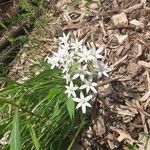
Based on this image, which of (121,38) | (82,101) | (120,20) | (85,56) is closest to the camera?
(85,56)

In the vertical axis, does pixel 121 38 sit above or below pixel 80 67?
below

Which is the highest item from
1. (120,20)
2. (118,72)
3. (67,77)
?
(67,77)

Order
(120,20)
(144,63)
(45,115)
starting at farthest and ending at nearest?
(120,20) < (144,63) < (45,115)

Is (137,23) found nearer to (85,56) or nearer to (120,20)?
(120,20)

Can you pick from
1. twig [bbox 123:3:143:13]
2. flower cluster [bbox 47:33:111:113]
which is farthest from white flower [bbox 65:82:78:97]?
twig [bbox 123:3:143:13]

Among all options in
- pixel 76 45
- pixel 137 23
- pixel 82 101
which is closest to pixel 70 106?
pixel 82 101

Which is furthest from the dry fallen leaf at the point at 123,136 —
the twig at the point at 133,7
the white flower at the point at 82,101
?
the twig at the point at 133,7

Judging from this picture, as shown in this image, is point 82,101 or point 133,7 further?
point 133,7

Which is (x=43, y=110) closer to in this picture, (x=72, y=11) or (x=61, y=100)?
(x=61, y=100)
